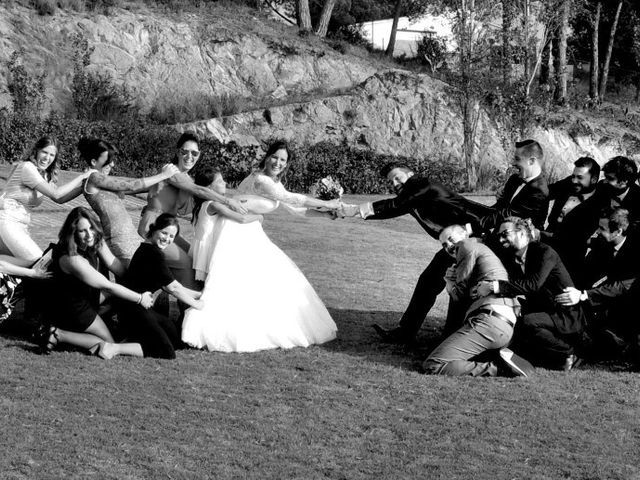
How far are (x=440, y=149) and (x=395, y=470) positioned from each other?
83.5 feet

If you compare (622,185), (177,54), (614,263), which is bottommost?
(614,263)

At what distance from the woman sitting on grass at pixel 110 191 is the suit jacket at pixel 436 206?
2.22 m

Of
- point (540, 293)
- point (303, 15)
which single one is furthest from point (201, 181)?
point (303, 15)

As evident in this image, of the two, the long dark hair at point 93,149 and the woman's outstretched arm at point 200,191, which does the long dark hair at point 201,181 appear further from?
the long dark hair at point 93,149

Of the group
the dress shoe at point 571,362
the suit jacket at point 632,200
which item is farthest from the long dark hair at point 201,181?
the suit jacket at point 632,200

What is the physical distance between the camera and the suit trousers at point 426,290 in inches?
361

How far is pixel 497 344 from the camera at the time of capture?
820 cm

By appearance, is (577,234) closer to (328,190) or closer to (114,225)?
(328,190)

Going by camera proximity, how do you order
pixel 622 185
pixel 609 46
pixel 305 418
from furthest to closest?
1. pixel 609 46
2. pixel 622 185
3. pixel 305 418

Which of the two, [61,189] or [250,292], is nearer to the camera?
[250,292]

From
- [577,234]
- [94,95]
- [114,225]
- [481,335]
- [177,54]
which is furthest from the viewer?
[177,54]

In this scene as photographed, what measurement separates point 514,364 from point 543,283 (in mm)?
753

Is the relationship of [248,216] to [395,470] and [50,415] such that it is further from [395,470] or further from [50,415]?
[395,470]

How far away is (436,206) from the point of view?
9148 millimetres
